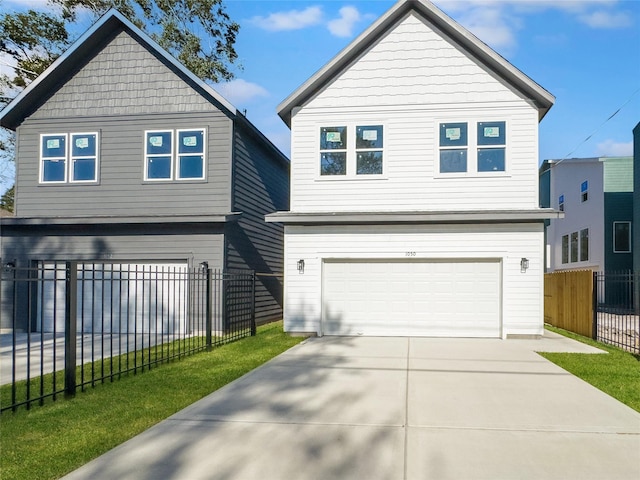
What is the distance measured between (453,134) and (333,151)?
10.4 ft

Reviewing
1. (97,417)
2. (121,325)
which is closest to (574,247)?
(121,325)

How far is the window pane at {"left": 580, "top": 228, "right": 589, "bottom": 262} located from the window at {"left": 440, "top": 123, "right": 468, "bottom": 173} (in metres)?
15.6

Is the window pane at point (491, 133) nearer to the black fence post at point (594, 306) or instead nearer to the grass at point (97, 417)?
the black fence post at point (594, 306)

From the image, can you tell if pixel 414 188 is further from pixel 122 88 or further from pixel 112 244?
pixel 122 88

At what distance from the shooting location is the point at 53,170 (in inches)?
575

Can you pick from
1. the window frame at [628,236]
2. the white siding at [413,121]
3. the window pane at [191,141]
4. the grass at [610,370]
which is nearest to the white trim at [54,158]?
the window pane at [191,141]

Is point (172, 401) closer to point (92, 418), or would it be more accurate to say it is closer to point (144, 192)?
point (92, 418)

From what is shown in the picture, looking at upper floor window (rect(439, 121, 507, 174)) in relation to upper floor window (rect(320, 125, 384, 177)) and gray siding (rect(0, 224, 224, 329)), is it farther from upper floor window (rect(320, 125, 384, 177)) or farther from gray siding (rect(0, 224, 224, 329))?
gray siding (rect(0, 224, 224, 329))

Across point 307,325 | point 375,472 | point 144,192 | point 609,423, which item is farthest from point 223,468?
point 144,192

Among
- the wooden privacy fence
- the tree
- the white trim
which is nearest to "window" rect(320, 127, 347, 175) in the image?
the wooden privacy fence

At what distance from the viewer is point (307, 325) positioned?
12914 mm

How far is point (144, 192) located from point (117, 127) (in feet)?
6.94

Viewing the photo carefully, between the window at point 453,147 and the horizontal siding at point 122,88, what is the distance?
6658 millimetres

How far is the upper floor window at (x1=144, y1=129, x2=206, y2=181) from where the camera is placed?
13992 mm
